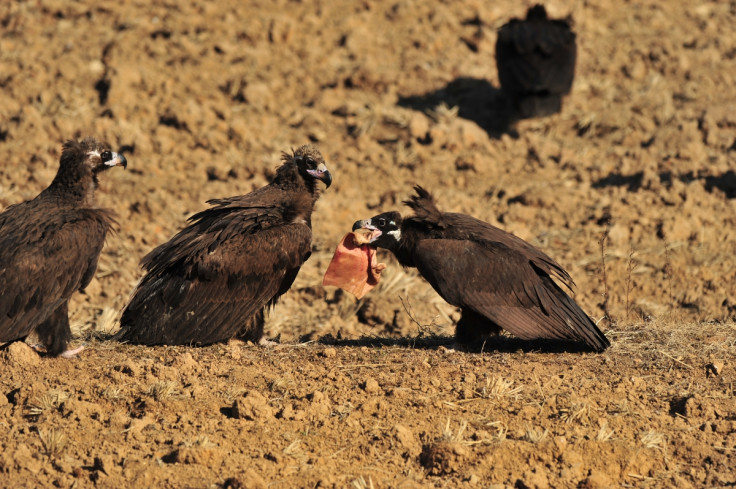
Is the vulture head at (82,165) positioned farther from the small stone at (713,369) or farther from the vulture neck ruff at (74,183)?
the small stone at (713,369)

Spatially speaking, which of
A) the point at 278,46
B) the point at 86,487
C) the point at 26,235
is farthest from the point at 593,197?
the point at 86,487

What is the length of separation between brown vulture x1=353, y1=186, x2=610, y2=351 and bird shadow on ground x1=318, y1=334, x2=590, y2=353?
0.14 m

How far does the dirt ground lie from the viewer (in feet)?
21.7

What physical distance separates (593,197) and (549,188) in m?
0.60

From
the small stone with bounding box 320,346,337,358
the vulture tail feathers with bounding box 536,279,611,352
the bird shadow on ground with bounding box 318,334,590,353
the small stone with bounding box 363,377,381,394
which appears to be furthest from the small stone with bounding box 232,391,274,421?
the vulture tail feathers with bounding box 536,279,611,352

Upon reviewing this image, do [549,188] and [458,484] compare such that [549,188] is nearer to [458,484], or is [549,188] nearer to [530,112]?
[530,112]

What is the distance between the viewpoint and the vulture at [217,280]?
8.84m

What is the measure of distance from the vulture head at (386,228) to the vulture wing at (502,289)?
0.94 ft

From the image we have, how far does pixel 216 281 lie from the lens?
888 centimetres

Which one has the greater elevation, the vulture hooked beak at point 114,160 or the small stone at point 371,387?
the vulture hooked beak at point 114,160

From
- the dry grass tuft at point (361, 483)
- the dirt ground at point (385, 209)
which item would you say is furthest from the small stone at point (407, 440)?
the dry grass tuft at point (361, 483)

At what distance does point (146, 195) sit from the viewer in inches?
538

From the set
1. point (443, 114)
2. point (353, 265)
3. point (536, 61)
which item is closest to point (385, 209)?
point (443, 114)

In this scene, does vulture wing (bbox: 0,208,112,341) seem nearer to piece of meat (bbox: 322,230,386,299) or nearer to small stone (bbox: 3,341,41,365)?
small stone (bbox: 3,341,41,365)
